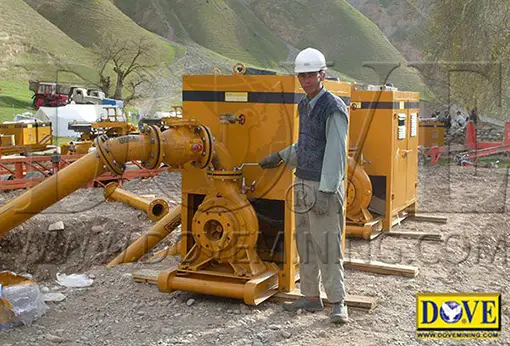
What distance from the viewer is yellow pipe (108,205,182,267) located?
7.46 m

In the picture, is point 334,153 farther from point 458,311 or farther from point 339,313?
point 458,311

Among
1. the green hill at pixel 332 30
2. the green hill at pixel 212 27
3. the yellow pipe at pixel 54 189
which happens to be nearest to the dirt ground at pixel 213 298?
the yellow pipe at pixel 54 189

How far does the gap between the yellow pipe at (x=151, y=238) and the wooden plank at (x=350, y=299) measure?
6.93ft

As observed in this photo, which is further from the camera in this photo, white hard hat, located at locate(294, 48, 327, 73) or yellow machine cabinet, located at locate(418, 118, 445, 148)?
yellow machine cabinet, located at locate(418, 118, 445, 148)

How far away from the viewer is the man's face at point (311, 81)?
5168mm

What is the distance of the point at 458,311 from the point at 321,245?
1339mm

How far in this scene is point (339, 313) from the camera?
17.3ft

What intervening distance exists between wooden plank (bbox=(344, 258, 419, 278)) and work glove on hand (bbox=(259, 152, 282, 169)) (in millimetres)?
1981

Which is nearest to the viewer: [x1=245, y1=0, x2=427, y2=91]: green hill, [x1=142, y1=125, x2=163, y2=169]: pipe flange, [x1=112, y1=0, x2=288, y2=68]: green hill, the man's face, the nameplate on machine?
the man's face

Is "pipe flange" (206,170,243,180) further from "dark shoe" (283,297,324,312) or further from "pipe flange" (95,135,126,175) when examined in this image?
"dark shoe" (283,297,324,312)

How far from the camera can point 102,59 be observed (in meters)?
54.6

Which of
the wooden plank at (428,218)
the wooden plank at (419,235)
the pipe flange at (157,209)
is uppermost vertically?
the pipe flange at (157,209)

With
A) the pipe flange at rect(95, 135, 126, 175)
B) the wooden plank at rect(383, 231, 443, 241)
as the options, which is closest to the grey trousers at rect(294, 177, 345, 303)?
the pipe flange at rect(95, 135, 126, 175)

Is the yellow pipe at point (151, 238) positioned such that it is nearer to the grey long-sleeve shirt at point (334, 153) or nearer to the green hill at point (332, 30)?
the grey long-sleeve shirt at point (334, 153)
